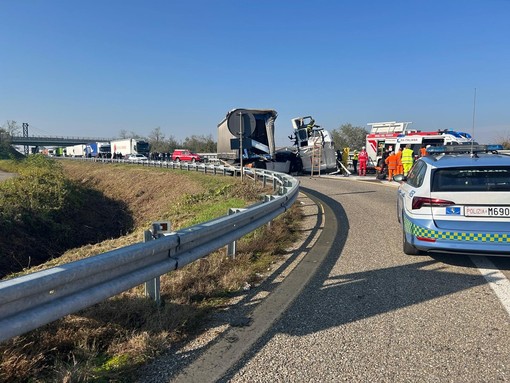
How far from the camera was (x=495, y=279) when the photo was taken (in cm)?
487

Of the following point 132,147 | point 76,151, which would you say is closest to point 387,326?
point 132,147

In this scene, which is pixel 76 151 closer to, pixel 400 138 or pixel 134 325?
pixel 400 138

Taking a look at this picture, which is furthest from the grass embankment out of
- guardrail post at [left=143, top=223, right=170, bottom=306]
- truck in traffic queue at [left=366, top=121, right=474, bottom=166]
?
truck in traffic queue at [left=366, top=121, right=474, bottom=166]

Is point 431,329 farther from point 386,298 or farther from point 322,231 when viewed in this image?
point 322,231

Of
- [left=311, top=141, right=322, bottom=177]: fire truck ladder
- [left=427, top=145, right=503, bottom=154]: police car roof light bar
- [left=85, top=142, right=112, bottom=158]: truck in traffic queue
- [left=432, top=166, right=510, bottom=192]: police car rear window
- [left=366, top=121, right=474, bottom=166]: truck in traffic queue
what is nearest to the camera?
[left=432, top=166, right=510, bottom=192]: police car rear window

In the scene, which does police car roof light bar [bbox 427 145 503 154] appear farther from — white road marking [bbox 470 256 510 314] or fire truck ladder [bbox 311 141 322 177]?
fire truck ladder [bbox 311 141 322 177]

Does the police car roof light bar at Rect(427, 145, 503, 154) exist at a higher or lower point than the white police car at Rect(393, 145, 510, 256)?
higher

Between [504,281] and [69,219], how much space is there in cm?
1772

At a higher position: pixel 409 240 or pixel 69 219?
pixel 409 240

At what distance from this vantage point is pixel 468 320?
373 cm

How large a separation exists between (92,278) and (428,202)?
4333 mm

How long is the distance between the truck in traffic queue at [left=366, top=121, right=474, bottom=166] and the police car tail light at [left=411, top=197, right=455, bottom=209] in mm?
15432

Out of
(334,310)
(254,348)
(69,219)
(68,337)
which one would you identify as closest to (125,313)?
(68,337)

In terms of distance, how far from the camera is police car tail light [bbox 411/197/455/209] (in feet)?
17.2
